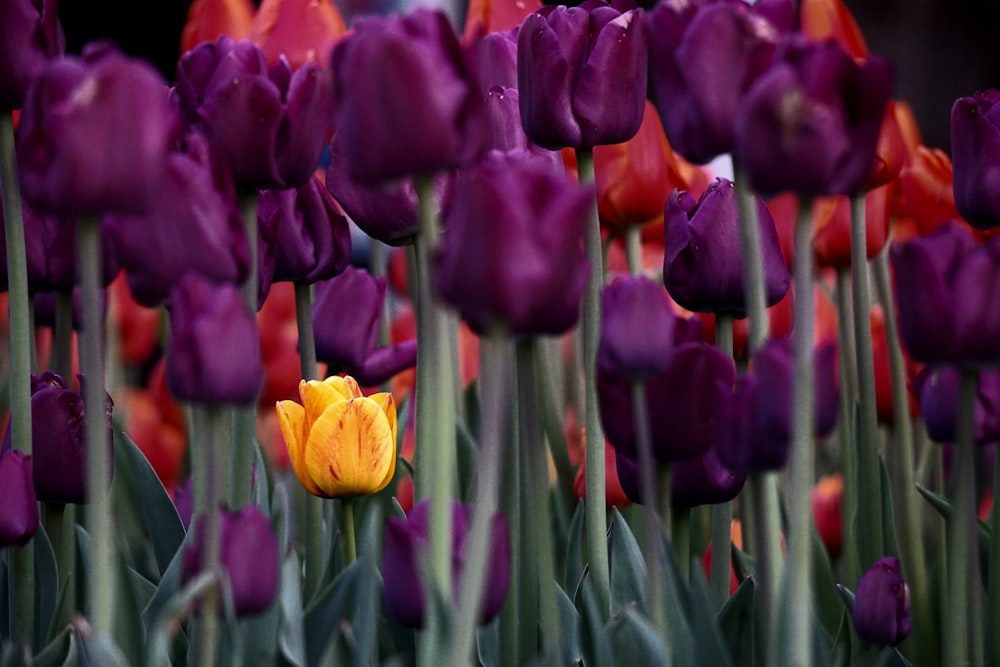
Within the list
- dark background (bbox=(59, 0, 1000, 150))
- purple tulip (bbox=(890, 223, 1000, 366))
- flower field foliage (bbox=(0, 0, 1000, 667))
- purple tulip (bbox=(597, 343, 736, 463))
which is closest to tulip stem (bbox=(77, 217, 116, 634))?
flower field foliage (bbox=(0, 0, 1000, 667))

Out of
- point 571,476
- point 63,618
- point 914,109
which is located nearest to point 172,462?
point 571,476

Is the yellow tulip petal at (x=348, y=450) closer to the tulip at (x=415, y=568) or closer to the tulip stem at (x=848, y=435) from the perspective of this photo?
the tulip at (x=415, y=568)

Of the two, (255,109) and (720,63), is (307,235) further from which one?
(720,63)

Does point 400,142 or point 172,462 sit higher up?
point 400,142

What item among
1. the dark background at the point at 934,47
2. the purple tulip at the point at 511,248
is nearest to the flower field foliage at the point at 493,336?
the purple tulip at the point at 511,248

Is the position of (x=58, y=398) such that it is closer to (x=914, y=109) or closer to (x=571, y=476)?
(x=571, y=476)

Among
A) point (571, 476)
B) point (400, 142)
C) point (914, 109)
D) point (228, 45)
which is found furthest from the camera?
point (914, 109)

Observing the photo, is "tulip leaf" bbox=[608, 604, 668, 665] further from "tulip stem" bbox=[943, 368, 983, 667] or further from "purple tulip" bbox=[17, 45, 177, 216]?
"purple tulip" bbox=[17, 45, 177, 216]

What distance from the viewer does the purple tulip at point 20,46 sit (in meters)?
0.62

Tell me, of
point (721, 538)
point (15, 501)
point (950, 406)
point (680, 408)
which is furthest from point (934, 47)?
point (15, 501)

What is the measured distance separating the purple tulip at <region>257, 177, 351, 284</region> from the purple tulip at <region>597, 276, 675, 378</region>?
25cm

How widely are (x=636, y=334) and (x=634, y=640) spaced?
0.15 m

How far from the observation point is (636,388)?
51 cm

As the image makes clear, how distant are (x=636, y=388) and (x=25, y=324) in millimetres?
341
